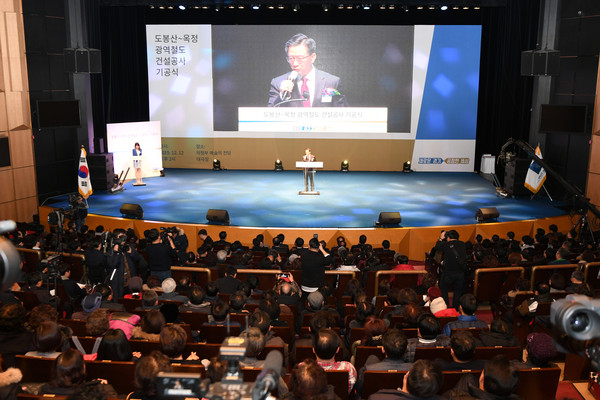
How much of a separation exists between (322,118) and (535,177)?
6591mm

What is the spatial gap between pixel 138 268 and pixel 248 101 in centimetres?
1093

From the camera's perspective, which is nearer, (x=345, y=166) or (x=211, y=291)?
(x=211, y=291)

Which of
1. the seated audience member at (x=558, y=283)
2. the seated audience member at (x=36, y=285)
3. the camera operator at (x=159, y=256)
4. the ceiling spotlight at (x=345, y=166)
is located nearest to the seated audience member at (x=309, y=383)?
the seated audience member at (x=36, y=285)

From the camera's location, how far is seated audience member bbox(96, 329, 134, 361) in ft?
13.7

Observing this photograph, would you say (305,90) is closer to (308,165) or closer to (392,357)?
(308,165)

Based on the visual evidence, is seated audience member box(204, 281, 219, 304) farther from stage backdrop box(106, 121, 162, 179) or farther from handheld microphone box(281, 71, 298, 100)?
handheld microphone box(281, 71, 298, 100)

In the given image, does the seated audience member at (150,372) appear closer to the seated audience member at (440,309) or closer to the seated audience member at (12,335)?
the seated audience member at (12,335)

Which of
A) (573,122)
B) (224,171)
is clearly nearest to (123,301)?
(573,122)

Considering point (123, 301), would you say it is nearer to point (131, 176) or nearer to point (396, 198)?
point (396, 198)

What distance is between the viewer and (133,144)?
53.2 feet

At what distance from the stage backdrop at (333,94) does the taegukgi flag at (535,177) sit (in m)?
4.04

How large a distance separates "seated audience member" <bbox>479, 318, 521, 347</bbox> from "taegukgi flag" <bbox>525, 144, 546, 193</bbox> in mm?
10418

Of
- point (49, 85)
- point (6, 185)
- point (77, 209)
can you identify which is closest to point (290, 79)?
point (49, 85)

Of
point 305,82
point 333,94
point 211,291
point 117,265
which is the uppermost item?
point 305,82
